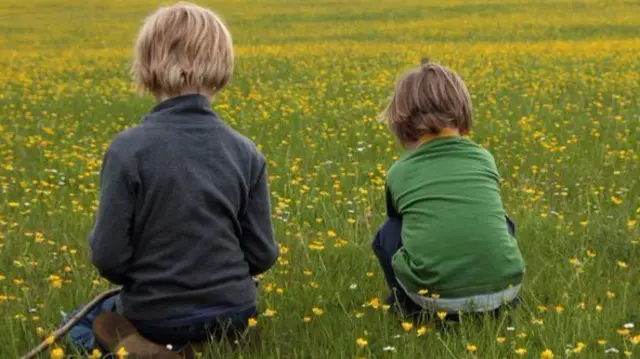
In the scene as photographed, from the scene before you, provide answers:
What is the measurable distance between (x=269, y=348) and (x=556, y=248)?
1769 millimetres

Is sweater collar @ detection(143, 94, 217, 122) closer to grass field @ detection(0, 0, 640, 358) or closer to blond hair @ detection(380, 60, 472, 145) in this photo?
grass field @ detection(0, 0, 640, 358)

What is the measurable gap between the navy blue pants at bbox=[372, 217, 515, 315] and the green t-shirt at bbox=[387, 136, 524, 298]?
0.32 ft

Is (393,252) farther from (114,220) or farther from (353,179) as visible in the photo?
(353,179)

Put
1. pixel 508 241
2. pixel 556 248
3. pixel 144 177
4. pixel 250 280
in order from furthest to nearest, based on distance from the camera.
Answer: pixel 556 248 < pixel 508 241 < pixel 250 280 < pixel 144 177

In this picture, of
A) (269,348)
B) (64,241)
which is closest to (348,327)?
(269,348)

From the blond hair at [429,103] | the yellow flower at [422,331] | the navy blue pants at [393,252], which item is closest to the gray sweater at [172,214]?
the yellow flower at [422,331]

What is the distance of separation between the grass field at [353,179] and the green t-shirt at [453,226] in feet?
0.53

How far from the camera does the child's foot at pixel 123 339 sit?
112 inches

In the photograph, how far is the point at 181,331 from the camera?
9.76 ft

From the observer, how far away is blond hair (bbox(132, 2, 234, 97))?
116 inches

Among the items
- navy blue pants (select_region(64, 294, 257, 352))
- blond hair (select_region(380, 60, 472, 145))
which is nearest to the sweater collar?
navy blue pants (select_region(64, 294, 257, 352))

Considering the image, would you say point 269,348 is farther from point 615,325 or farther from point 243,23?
point 243,23

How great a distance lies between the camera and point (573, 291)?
3.72 meters

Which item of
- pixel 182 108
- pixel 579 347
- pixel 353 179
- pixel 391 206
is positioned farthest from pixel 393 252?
pixel 353 179
